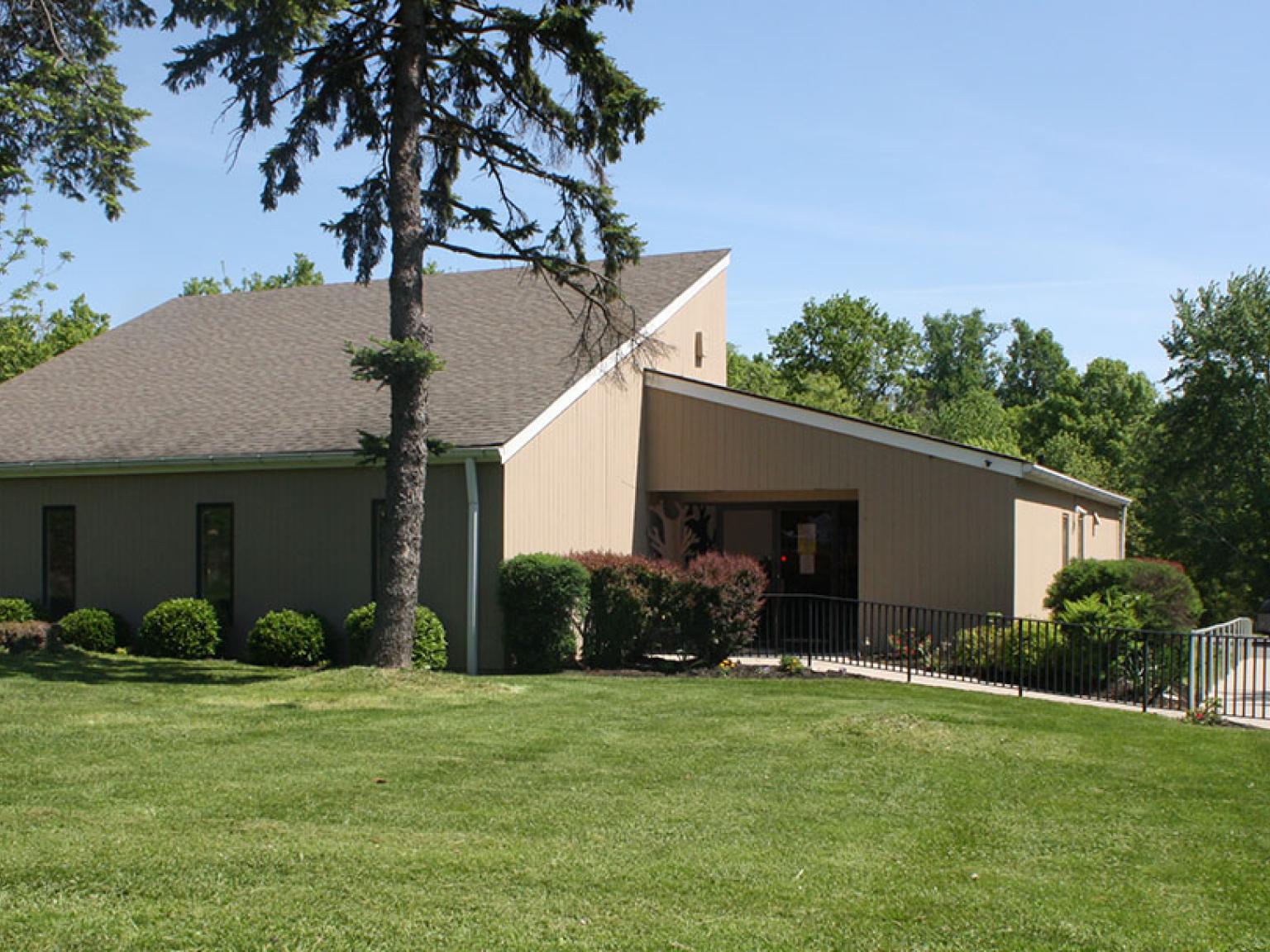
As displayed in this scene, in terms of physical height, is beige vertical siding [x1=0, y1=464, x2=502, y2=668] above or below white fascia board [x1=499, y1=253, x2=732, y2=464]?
below

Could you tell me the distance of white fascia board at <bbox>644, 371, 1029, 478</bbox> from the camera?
19.1m

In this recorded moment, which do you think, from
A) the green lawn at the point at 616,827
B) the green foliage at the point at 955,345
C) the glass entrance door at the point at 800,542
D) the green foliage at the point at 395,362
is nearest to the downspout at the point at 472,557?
the green foliage at the point at 395,362

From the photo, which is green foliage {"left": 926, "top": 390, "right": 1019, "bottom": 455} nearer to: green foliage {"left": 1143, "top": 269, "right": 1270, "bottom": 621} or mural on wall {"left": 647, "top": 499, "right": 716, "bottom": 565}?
green foliage {"left": 1143, "top": 269, "right": 1270, "bottom": 621}

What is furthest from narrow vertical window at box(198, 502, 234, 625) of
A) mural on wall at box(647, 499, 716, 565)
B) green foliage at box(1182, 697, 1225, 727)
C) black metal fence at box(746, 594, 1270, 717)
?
green foliage at box(1182, 697, 1225, 727)

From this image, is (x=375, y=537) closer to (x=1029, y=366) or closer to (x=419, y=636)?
(x=419, y=636)

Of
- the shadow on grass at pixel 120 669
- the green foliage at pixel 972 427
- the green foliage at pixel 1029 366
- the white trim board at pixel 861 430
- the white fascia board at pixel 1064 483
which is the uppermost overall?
the green foliage at pixel 1029 366

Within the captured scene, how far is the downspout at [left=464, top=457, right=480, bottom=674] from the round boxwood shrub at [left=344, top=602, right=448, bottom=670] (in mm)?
376

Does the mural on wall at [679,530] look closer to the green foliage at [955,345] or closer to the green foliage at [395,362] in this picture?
the green foliage at [395,362]

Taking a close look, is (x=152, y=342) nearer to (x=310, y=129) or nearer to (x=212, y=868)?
(x=310, y=129)

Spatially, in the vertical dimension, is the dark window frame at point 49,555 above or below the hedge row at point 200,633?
above

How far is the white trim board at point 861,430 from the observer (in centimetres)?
1905

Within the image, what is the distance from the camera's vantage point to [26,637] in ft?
61.9

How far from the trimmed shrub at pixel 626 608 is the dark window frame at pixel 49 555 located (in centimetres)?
916

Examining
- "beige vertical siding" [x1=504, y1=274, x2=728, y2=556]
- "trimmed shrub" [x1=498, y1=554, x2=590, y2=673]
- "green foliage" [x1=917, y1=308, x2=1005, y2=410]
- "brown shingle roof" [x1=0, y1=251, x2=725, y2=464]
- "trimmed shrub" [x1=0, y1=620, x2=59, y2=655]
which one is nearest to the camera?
"trimmed shrub" [x1=498, y1=554, x2=590, y2=673]
